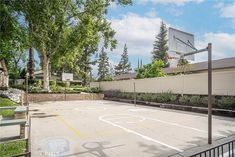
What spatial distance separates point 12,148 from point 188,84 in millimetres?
13554

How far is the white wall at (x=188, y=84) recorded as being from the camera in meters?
14.1

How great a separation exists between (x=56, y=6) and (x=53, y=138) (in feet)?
14.8

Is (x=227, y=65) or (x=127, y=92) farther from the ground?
(x=227, y=65)

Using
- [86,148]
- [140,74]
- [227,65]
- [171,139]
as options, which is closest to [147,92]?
[140,74]

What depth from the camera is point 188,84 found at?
17.1m

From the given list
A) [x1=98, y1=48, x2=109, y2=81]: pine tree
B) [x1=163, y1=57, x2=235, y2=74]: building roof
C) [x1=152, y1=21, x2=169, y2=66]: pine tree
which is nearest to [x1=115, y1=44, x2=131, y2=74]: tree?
[x1=98, y1=48, x2=109, y2=81]: pine tree

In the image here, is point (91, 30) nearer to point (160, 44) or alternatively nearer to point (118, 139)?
point (118, 139)

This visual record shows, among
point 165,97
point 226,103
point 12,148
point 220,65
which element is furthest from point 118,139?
point 220,65

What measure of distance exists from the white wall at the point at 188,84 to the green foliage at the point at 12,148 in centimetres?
1191

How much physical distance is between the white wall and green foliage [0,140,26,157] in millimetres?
11908

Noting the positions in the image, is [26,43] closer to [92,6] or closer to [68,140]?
[68,140]

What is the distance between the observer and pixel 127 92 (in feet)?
83.7

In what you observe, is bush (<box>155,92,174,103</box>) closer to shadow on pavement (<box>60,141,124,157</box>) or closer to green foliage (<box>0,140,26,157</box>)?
shadow on pavement (<box>60,141,124,157</box>)

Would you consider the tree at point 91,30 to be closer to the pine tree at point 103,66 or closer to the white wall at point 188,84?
the white wall at point 188,84
